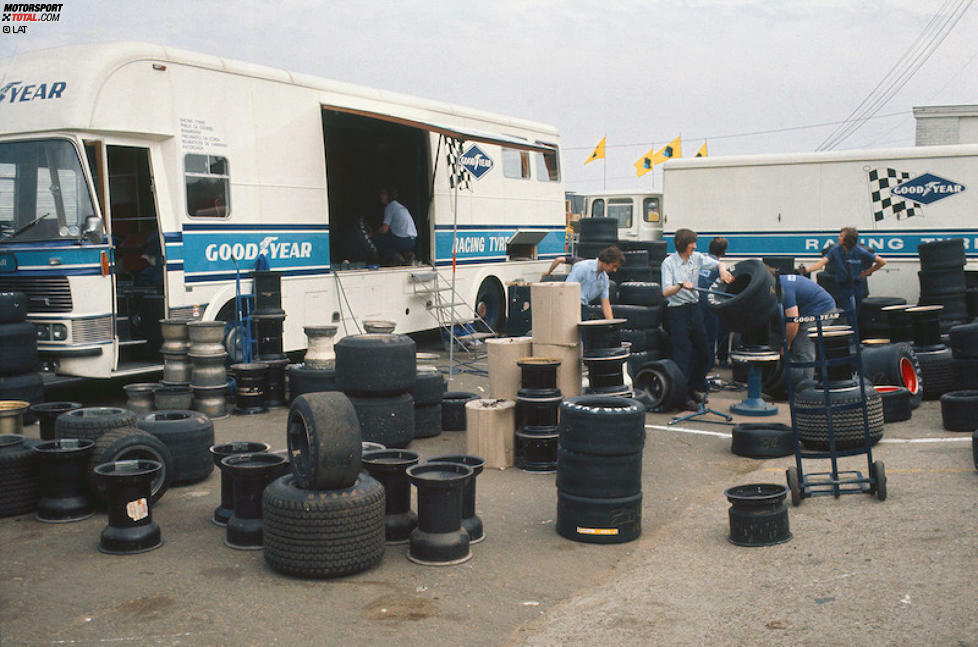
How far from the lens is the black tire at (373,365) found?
8.07 metres

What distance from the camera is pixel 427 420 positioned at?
9.02 m

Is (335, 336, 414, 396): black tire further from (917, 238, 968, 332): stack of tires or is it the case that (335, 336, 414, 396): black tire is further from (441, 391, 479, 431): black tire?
(917, 238, 968, 332): stack of tires

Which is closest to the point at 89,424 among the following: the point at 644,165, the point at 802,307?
the point at 802,307

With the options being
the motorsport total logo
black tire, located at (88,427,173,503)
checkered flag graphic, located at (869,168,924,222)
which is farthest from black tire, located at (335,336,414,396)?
the motorsport total logo

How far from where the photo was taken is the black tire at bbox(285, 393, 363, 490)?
17.0 feet

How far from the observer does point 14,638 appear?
4.39 metres

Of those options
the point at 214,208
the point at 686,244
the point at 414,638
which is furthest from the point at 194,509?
the point at 686,244

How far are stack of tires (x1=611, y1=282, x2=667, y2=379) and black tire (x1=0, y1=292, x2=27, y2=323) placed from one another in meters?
6.29

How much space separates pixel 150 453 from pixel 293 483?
153cm

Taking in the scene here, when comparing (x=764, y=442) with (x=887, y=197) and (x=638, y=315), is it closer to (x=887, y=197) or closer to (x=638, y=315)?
(x=638, y=315)

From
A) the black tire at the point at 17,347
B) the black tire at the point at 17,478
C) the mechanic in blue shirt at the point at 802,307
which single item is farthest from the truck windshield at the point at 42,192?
the mechanic in blue shirt at the point at 802,307

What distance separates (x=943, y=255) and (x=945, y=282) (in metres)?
0.39

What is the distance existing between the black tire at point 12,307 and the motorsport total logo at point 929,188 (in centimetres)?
1352

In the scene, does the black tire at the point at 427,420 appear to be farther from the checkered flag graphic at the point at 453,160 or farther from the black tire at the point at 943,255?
the black tire at the point at 943,255
